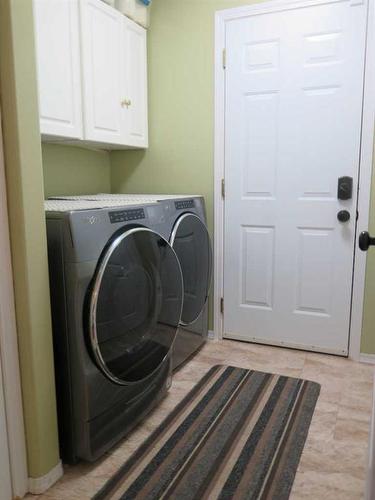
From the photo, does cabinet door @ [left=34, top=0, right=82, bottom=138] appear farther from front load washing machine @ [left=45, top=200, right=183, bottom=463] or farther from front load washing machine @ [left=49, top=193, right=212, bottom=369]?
front load washing machine @ [left=45, top=200, right=183, bottom=463]

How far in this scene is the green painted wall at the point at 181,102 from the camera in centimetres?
254

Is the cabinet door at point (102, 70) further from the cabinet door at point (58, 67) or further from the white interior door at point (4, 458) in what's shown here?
the white interior door at point (4, 458)

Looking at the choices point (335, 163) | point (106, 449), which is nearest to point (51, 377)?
point (106, 449)

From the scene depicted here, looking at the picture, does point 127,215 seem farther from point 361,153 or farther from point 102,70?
point 361,153

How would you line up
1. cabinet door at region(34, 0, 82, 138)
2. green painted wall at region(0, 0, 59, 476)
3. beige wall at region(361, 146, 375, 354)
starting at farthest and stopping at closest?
beige wall at region(361, 146, 375, 354) → cabinet door at region(34, 0, 82, 138) → green painted wall at region(0, 0, 59, 476)

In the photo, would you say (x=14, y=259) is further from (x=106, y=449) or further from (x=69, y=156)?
(x=69, y=156)

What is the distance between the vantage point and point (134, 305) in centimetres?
163

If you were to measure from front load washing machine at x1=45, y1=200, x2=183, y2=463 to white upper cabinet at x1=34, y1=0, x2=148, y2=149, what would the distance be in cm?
66

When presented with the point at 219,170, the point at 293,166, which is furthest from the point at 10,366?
the point at 293,166

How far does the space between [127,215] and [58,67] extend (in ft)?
2.83

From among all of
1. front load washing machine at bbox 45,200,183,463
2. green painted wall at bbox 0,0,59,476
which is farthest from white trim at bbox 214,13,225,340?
green painted wall at bbox 0,0,59,476

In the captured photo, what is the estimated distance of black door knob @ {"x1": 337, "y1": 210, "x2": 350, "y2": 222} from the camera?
2363mm

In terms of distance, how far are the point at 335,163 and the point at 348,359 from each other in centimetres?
116

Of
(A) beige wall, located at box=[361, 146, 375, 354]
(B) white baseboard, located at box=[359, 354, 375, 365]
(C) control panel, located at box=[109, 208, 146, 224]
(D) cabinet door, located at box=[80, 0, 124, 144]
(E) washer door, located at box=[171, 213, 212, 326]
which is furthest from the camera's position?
(B) white baseboard, located at box=[359, 354, 375, 365]
